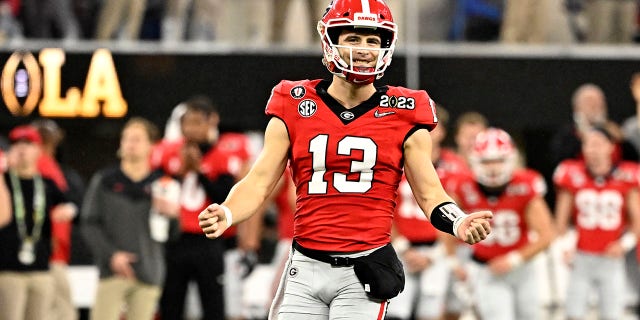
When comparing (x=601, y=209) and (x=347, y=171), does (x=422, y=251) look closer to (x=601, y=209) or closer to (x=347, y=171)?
(x=601, y=209)

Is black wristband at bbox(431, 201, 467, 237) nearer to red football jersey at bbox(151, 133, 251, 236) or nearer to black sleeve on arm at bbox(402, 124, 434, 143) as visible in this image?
black sleeve on arm at bbox(402, 124, 434, 143)

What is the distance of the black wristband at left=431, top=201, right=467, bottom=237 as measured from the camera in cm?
502

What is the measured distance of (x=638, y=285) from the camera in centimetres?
1145

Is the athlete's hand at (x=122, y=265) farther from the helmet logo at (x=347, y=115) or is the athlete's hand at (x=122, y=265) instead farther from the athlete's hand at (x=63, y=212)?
the helmet logo at (x=347, y=115)

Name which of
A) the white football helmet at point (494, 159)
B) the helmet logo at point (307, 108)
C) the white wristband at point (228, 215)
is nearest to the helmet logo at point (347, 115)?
the helmet logo at point (307, 108)

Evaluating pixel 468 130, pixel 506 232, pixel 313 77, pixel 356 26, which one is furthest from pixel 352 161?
pixel 313 77

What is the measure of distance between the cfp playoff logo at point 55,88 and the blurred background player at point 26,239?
9.60 feet

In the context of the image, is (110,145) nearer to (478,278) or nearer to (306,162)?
(478,278)

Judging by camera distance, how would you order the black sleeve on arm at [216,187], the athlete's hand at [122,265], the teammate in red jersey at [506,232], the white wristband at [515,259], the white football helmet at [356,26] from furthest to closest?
the teammate in red jersey at [506,232] < the white wristband at [515,259] < the black sleeve on arm at [216,187] < the athlete's hand at [122,265] < the white football helmet at [356,26]

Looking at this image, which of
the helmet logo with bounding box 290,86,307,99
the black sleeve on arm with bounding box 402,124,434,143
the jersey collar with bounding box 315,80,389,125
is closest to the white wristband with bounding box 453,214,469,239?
the black sleeve on arm with bounding box 402,124,434,143

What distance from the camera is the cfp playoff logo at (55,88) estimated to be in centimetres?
1174

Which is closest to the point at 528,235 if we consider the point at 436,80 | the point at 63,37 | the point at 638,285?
the point at 638,285

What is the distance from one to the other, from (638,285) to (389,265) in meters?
6.81

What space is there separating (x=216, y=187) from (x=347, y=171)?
4.03 m
